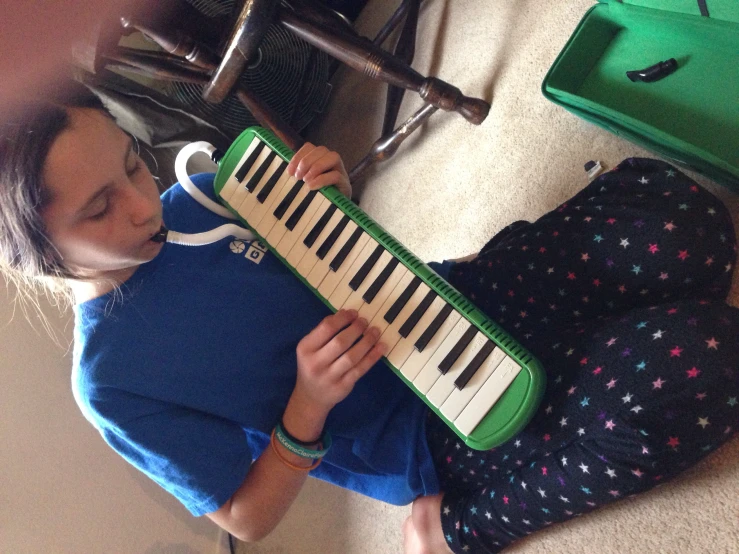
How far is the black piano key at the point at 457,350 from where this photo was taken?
0.57 metres

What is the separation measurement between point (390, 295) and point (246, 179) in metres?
0.29

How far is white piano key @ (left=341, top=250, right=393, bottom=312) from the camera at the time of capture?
641 millimetres

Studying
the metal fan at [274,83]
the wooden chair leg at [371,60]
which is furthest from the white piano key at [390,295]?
the metal fan at [274,83]

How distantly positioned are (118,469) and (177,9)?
3.01 feet

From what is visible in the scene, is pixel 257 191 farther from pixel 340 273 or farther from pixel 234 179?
pixel 340 273

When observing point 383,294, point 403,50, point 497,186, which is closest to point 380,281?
point 383,294

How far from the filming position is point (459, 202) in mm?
1087

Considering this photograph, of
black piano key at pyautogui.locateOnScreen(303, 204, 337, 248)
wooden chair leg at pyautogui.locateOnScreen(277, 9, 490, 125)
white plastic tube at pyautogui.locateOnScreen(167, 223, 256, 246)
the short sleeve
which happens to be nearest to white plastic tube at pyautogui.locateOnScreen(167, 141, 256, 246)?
white plastic tube at pyautogui.locateOnScreen(167, 223, 256, 246)

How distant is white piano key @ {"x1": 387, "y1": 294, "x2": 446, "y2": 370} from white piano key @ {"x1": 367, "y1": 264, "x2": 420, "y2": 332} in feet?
0.09

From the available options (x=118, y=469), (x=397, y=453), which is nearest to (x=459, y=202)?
(x=397, y=453)

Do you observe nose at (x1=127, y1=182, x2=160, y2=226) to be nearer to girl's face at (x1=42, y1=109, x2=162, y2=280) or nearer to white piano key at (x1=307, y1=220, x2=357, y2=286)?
girl's face at (x1=42, y1=109, x2=162, y2=280)

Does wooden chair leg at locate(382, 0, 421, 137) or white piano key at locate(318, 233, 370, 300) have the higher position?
wooden chair leg at locate(382, 0, 421, 137)

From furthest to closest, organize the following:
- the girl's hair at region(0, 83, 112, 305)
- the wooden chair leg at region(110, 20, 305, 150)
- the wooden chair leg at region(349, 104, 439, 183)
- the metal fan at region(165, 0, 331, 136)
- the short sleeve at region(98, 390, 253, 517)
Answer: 1. the metal fan at region(165, 0, 331, 136)
2. the wooden chair leg at region(349, 104, 439, 183)
3. the wooden chair leg at region(110, 20, 305, 150)
4. the short sleeve at region(98, 390, 253, 517)
5. the girl's hair at region(0, 83, 112, 305)

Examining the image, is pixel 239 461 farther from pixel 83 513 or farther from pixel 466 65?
pixel 466 65
